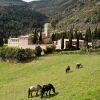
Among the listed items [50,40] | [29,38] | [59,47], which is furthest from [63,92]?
[50,40]

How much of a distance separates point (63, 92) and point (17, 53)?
5981cm

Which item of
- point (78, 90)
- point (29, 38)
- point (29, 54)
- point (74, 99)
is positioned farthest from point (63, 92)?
point (29, 38)

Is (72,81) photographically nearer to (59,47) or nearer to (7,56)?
(7,56)

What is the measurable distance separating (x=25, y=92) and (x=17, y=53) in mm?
53840

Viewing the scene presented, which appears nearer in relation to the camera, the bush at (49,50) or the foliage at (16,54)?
the foliage at (16,54)

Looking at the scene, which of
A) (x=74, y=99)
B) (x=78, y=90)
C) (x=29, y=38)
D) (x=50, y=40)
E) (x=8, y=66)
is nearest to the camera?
(x=74, y=99)

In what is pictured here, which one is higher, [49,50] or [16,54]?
[49,50]

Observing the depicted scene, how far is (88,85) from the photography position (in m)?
36.2

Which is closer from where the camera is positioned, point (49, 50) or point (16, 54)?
point (16, 54)

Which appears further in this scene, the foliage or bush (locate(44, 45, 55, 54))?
bush (locate(44, 45, 55, 54))

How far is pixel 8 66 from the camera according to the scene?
3516 inches

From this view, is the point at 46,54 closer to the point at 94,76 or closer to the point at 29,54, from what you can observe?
the point at 29,54

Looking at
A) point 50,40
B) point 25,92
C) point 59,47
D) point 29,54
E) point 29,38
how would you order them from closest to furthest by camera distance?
point 25,92
point 29,54
point 59,47
point 29,38
point 50,40

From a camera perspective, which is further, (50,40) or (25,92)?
(50,40)
